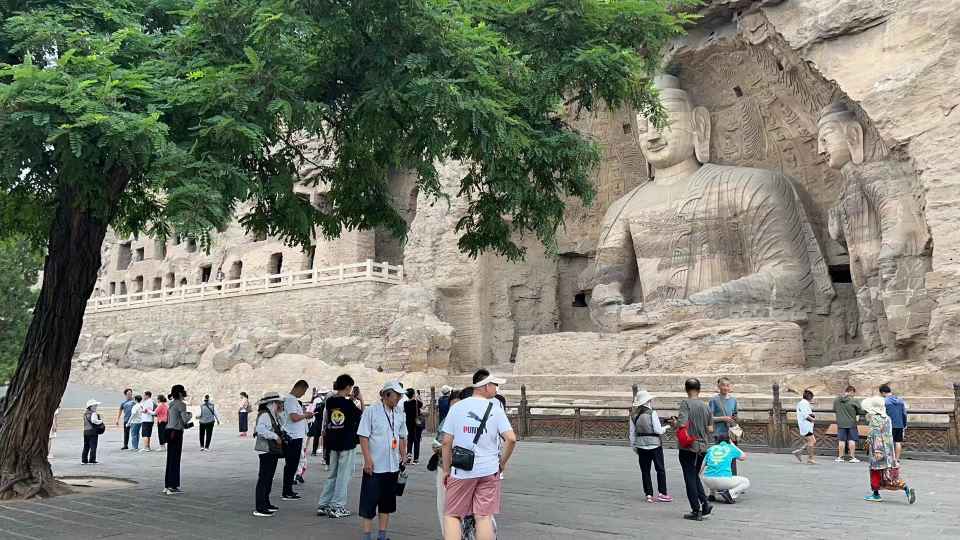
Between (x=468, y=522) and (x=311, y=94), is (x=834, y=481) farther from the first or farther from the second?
(x=311, y=94)

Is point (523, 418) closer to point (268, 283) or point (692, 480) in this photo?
point (692, 480)

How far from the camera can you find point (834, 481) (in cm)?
848

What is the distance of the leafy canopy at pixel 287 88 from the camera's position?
584cm

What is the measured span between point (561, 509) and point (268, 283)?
1944cm

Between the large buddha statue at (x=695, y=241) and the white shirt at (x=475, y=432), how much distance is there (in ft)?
42.6

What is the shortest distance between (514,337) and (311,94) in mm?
14704

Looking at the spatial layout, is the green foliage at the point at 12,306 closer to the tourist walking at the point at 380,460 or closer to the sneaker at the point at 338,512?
the sneaker at the point at 338,512

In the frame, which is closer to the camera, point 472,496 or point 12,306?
point 472,496

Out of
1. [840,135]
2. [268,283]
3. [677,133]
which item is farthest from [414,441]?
[268,283]

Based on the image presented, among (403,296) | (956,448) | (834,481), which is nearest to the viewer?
(834,481)

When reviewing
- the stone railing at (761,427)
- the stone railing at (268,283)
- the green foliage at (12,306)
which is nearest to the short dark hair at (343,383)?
the stone railing at (761,427)

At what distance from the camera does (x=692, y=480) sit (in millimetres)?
6160

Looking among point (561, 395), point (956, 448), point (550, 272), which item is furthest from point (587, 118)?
point (956, 448)

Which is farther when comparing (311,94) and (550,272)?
(550,272)
